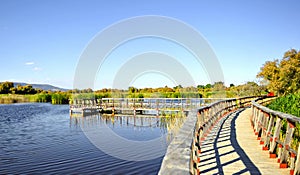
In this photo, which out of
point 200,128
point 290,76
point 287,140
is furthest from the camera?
point 290,76

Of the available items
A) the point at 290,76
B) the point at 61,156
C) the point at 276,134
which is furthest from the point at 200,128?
the point at 290,76

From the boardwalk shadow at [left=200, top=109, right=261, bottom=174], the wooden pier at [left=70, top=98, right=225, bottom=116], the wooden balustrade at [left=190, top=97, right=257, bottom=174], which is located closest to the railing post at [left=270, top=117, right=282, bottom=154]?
the boardwalk shadow at [left=200, top=109, right=261, bottom=174]

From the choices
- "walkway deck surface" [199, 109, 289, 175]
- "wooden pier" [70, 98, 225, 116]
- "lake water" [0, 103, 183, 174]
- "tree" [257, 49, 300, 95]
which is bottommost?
"lake water" [0, 103, 183, 174]

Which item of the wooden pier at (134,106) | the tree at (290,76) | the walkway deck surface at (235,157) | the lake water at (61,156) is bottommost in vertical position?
the lake water at (61,156)

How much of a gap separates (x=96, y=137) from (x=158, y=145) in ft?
14.7

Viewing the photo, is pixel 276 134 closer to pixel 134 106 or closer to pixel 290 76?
pixel 134 106

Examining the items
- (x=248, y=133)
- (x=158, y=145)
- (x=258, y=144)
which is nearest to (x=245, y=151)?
(x=258, y=144)

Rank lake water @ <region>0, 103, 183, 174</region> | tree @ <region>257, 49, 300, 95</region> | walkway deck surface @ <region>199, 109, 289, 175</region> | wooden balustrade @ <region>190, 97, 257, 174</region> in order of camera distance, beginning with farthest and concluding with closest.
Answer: tree @ <region>257, 49, 300, 95</region> → lake water @ <region>0, 103, 183, 174</region> → walkway deck surface @ <region>199, 109, 289, 175</region> → wooden balustrade @ <region>190, 97, 257, 174</region>

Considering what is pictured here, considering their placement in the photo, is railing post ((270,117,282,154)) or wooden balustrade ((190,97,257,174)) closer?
wooden balustrade ((190,97,257,174))

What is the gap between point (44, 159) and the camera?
10523mm

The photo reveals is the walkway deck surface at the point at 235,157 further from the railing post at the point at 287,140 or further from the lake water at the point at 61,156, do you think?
the lake water at the point at 61,156

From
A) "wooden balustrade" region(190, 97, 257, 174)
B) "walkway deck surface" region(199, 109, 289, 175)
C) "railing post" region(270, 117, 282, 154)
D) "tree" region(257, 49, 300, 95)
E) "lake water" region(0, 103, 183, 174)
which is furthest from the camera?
"tree" region(257, 49, 300, 95)

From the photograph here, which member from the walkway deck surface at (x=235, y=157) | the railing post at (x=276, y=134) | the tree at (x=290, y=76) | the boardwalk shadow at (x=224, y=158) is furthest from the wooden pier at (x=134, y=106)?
the railing post at (x=276, y=134)

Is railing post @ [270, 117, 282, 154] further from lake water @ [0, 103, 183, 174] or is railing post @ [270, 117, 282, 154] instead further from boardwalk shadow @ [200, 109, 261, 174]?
lake water @ [0, 103, 183, 174]
